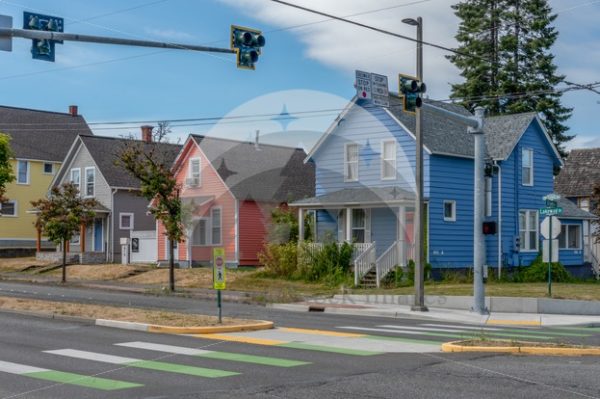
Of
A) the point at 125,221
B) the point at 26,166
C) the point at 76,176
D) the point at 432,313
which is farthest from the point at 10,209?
the point at 432,313

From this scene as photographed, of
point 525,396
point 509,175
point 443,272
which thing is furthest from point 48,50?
point 509,175

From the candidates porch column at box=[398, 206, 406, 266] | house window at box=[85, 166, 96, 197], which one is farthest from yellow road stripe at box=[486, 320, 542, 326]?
house window at box=[85, 166, 96, 197]

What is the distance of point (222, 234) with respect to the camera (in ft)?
143

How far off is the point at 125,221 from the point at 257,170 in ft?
32.7

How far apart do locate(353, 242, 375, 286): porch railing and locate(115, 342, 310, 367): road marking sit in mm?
17764

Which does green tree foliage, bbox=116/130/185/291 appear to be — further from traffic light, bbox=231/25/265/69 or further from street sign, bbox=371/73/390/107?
traffic light, bbox=231/25/265/69

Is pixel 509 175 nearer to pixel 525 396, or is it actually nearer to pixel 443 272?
pixel 443 272

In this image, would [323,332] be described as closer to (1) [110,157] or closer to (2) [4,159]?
(2) [4,159]

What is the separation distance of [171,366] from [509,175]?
91.6 feet

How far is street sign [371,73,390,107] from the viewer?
2213cm

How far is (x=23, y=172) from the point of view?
5803cm

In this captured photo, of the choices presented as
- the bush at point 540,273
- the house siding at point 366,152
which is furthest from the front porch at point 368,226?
the bush at point 540,273

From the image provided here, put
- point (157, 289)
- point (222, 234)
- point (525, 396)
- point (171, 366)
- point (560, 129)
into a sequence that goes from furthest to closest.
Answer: point (560, 129)
point (222, 234)
point (157, 289)
point (171, 366)
point (525, 396)

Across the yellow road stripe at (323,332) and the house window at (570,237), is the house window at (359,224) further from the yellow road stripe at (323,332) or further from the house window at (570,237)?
the yellow road stripe at (323,332)
